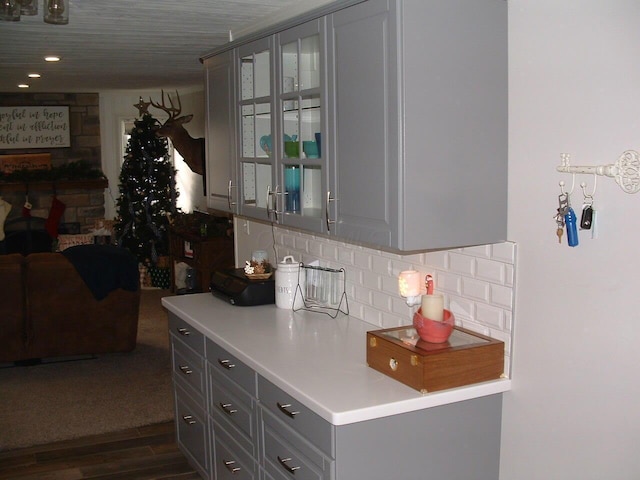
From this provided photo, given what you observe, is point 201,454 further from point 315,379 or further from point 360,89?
point 360,89

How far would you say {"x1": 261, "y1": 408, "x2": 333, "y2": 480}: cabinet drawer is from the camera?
8.51 ft

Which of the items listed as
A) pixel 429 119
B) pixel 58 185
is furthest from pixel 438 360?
pixel 58 185

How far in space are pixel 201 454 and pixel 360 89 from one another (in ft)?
6.96

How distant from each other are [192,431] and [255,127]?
5.26ft

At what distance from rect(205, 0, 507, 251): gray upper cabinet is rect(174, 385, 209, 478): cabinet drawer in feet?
4.59

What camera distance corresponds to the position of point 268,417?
297 cm

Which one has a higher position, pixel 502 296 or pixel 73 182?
pixel 73 182

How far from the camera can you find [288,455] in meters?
2.82

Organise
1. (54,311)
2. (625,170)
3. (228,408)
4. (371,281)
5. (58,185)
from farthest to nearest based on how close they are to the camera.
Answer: (58,185), (54,311), (371,281), (228,408), (625,170)

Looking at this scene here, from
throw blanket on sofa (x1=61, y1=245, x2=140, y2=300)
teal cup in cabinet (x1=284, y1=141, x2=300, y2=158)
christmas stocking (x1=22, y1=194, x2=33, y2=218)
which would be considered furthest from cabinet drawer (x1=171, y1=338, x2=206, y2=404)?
christmas stocking (x1=22, y1=194, x2=33, y2=218)

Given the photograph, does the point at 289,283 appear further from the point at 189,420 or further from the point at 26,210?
the point at 26,210

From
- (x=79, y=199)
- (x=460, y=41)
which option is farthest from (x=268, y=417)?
(x=79, y=199)

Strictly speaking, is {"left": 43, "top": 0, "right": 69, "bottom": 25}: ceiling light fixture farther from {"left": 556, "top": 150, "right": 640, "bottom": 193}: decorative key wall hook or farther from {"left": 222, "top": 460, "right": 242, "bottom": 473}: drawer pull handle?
{"left": 222, "top": 460, "right": 242, "bottom": 473}: drawer pull handle

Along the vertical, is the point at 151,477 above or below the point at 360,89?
below
